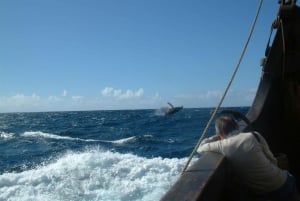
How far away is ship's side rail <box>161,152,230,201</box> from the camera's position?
207 cm

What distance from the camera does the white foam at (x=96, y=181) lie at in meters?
8.39

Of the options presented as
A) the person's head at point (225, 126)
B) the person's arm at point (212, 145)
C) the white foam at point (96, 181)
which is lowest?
the white foam at point (96, 181)

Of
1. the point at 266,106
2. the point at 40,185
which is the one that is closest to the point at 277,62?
the point at 266,106

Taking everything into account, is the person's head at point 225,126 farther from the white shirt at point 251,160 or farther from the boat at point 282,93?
the boat at point 282,93

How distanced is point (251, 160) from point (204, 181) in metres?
0.73

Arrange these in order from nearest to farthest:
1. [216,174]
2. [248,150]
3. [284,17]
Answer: [216,174] < [248,150] < [284,17]

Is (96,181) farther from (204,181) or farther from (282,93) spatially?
(204,181)

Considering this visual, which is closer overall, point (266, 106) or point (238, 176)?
point (238, 176)

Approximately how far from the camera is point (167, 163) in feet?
38.9

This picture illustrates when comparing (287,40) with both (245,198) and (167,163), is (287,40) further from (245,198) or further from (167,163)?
(167,163)

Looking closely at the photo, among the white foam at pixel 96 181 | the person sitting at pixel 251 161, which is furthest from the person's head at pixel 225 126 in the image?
the white foam at pixel 96 181

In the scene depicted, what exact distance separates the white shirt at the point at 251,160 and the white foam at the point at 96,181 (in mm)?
5044

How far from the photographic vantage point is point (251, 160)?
2.84m

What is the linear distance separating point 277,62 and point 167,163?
307 inches
